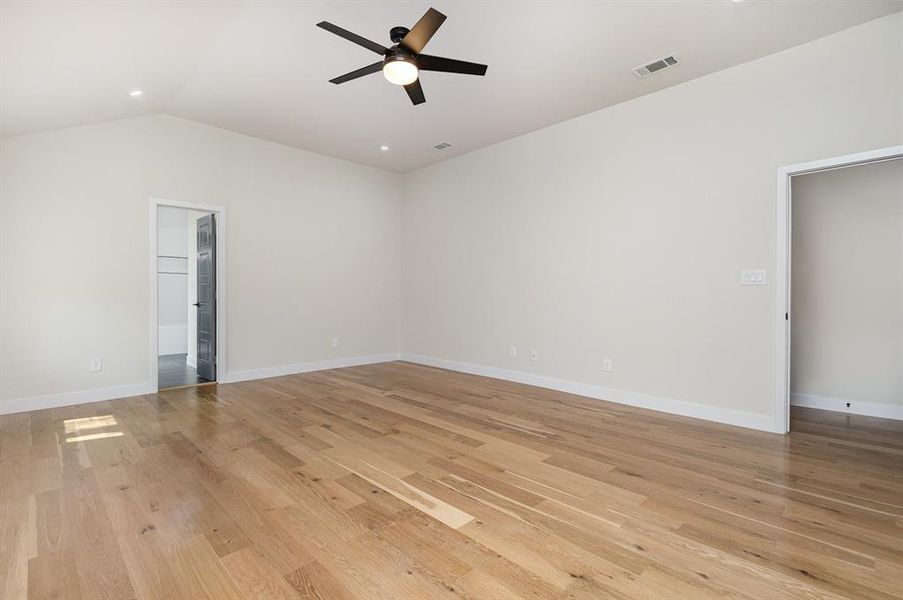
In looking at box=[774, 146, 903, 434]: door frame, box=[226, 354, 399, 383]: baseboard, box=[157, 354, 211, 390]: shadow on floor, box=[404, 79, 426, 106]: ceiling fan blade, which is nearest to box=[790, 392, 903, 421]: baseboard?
box=[774, 146, 903, 434]: door frame

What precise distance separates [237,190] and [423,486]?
15.9 feet

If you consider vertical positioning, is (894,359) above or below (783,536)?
above

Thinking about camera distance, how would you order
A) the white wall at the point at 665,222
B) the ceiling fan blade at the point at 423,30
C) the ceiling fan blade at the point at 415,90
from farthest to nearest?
the white wall at the point at 665,222
the ceiling fan blade at the point at 415,90
the ceiling fan blade at the point at 423,30

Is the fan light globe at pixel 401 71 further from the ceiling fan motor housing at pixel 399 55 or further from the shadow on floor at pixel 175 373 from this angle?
the shadow on floor at pixel 175 373

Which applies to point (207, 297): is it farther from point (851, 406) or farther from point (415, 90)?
point (851, 406)

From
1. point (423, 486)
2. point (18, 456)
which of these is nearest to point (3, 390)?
point (18, 456)

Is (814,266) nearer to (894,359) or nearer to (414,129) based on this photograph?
(894,359)

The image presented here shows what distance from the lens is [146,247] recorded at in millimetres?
4840

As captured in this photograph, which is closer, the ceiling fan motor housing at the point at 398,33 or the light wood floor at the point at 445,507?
the light wood floor at the point at 445,507

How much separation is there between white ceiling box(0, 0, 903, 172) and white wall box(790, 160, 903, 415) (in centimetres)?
178

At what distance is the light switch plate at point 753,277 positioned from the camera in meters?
3.64

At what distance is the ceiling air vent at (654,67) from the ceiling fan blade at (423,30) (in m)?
2.22

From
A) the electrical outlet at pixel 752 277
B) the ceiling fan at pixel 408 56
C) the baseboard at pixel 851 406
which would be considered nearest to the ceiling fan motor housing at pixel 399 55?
the ceiling fan at pixel 408 56

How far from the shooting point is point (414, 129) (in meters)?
5.27
